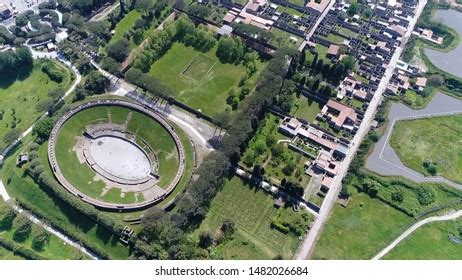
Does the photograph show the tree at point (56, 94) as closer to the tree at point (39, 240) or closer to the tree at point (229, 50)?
the tree at point (39, 240)

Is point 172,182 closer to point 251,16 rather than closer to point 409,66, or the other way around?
point 251,16

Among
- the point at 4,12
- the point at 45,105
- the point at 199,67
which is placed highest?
the point at 4,12

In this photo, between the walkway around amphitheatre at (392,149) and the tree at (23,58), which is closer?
the walkway around amphitheatre at (392,149)

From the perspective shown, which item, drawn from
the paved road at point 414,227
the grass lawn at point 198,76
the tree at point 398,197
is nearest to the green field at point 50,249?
the grass lawn at point 198,76

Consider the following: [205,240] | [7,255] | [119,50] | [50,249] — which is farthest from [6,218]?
[119,50]

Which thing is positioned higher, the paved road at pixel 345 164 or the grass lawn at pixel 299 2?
the grass lawn at pixel 299 2

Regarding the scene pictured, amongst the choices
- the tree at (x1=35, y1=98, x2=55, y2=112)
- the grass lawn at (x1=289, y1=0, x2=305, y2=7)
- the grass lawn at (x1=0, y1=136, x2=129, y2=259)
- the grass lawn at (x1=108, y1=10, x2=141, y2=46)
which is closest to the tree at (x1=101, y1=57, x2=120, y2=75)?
the grass lawn at (x1=108, y1=10, x2=141, y2=46)

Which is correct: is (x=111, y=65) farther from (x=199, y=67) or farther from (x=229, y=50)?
(x=229, y=50)
